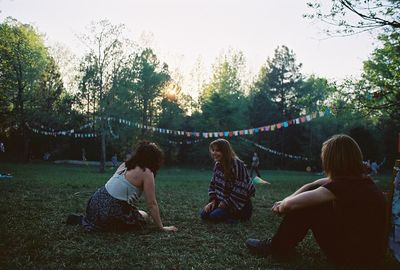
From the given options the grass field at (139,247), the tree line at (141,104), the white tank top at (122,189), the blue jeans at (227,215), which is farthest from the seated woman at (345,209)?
the tree line at (141,104)

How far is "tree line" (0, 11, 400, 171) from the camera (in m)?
22.2

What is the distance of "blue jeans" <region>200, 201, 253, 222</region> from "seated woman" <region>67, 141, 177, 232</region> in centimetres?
112

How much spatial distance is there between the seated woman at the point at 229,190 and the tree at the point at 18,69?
86.3ft

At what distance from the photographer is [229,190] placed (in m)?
5.25

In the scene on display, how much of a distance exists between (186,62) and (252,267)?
109ft

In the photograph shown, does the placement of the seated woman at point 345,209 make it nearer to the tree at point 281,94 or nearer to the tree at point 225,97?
the tree at point 225,97

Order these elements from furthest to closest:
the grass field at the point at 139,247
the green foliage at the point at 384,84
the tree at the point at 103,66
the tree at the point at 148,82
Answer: the tree at the point at 148,82 < the tree at the point at 103,66 < the green foliage at the point at 384,84 < the grass field at the point at 139,247

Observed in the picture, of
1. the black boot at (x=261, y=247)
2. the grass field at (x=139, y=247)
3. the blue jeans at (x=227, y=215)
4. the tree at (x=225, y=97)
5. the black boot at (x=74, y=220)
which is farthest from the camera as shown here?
the tree at (x=225, y=97)

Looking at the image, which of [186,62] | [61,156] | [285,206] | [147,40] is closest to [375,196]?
[285,206]

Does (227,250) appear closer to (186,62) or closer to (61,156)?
→ (186,62)

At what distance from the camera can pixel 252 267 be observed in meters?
3.02

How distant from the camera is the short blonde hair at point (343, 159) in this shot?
2635mm

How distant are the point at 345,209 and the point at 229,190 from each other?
2750mm

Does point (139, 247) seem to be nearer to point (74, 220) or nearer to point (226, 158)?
point (74, 220)
